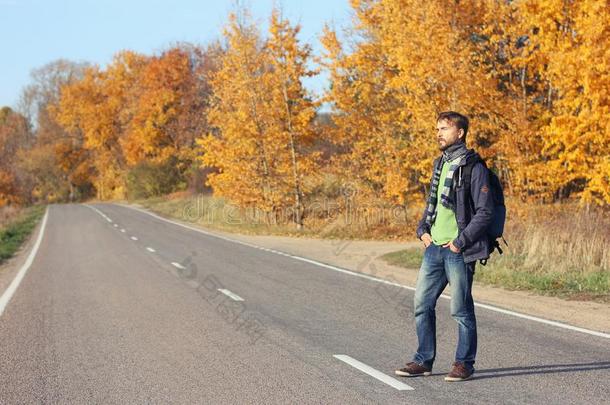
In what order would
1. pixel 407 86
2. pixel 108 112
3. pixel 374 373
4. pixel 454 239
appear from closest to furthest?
pixel 454 239
pixel 374 373
pixel 407 86
pixel 108 112

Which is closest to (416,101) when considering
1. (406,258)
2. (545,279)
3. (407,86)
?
(407,86)

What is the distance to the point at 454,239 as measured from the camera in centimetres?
568

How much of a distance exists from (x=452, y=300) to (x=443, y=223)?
626mm

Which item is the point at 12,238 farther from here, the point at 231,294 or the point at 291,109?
the point at 231,294

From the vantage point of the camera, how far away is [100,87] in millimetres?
80875

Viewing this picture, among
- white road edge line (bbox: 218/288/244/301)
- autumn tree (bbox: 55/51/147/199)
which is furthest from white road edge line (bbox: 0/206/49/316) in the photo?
autumn tree (bbox: 55/51/147/199)

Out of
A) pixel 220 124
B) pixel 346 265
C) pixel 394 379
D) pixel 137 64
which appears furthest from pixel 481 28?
pixel 137 64

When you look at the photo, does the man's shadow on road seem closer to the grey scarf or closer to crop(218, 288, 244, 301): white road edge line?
the grey scarf

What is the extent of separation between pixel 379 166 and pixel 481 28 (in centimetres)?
621

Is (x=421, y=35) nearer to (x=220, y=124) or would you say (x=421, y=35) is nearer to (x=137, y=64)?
(x=220, y=124)

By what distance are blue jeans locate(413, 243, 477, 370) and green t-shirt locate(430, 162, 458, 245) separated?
92 mm

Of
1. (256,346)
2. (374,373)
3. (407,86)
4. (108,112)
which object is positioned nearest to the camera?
(374,373)

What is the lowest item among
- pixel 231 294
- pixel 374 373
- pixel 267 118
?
pixel 231 294

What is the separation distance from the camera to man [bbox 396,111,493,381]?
564cm
